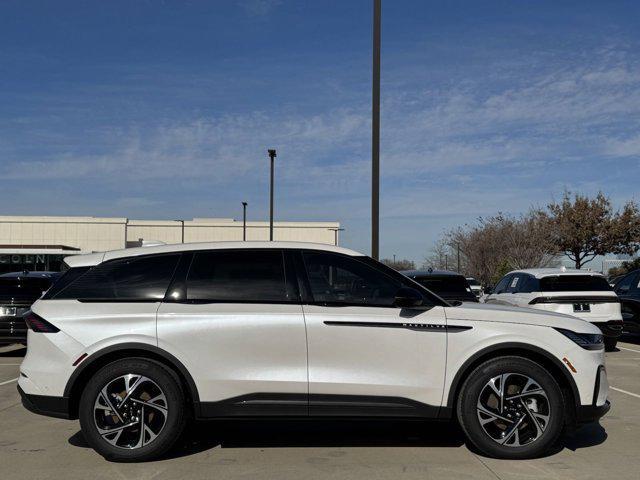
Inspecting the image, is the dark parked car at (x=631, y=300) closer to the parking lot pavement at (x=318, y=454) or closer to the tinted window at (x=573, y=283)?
the tinted window at (x=573, y=283)

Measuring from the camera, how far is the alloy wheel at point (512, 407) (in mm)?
5238

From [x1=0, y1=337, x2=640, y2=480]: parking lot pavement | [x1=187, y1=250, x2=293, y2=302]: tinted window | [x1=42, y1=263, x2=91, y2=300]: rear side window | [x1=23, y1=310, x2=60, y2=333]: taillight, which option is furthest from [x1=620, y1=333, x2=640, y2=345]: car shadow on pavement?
[x1=23, y1=310, x2=60, y2=333]: taillight

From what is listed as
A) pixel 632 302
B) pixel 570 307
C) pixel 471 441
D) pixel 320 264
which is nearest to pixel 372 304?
pixel 320 264

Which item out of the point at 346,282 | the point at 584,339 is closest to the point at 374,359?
the point at 346,282

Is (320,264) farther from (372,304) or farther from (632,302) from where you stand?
(632,302)

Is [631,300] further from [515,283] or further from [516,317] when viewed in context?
[516,317]

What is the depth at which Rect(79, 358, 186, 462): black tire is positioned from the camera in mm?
5176

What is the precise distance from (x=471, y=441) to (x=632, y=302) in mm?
10113

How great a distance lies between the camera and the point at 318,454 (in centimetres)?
545

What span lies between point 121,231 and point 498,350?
7500cm

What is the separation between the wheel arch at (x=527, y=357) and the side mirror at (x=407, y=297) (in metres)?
0.64

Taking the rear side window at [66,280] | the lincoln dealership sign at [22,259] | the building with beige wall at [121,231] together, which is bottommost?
the rear side window at [66,280]

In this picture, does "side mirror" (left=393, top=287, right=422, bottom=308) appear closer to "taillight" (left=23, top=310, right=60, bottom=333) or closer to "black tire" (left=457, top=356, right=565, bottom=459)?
"black tire" (left=457, top=356, right=565, bottom=459)

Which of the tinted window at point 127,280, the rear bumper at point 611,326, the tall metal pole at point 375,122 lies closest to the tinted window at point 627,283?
the rear bumper at point 611,326
